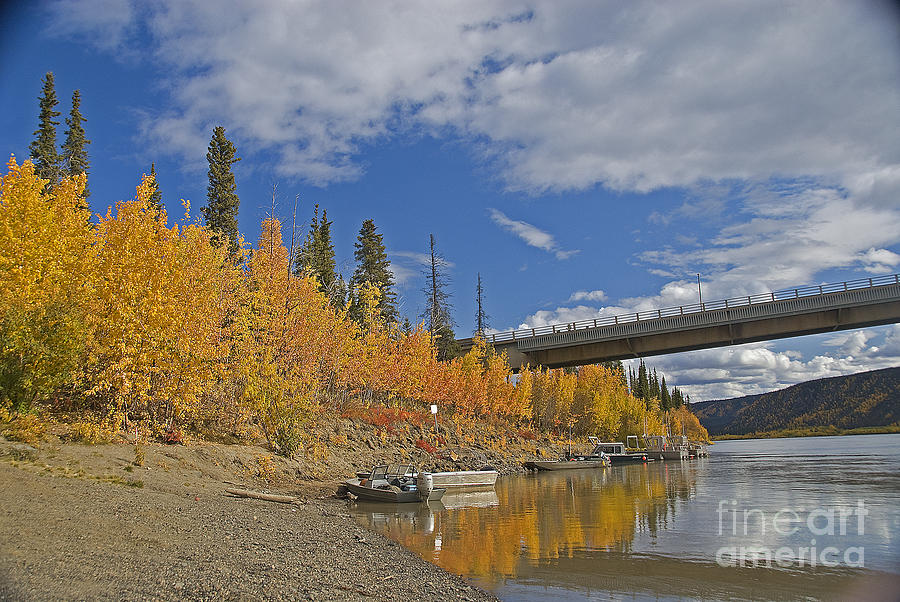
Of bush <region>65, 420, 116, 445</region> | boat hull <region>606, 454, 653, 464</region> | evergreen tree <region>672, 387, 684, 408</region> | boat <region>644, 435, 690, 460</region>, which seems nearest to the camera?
bush <region>65, 420, 116, 445</region>

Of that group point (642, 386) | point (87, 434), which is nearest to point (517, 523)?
point (87, 434)

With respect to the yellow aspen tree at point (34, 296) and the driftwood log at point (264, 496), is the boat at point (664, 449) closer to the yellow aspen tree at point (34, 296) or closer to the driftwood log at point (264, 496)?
the driftwood log at point (264, 496)

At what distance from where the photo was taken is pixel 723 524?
69.7ft

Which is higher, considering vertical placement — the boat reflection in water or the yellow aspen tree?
the yellow aspen tree

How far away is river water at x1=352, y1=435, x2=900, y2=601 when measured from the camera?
12.8m

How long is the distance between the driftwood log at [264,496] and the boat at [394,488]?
5515 mm

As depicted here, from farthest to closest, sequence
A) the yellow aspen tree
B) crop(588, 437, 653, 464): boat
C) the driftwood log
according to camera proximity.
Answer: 1. crop(588, 437, 653, 464): boat
2. the driftwood log
3. the yellow aspen tree

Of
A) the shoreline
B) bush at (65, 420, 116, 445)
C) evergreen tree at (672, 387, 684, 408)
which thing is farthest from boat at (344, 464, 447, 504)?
evergreen tree at (672, 387, 684, 408)

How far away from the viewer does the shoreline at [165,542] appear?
8227 mm

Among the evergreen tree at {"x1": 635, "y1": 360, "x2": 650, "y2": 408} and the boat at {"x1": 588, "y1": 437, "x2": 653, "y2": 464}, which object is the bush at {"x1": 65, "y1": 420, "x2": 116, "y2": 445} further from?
the evergreen tree at {"x1": 635, "y1": 360, "x2": 650, "y2": 408}

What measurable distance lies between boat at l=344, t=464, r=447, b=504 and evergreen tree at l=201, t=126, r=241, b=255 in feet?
106

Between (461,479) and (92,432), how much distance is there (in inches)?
867

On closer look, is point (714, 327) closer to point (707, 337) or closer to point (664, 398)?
point (707, 337)

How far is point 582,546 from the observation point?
1712 centimetres
